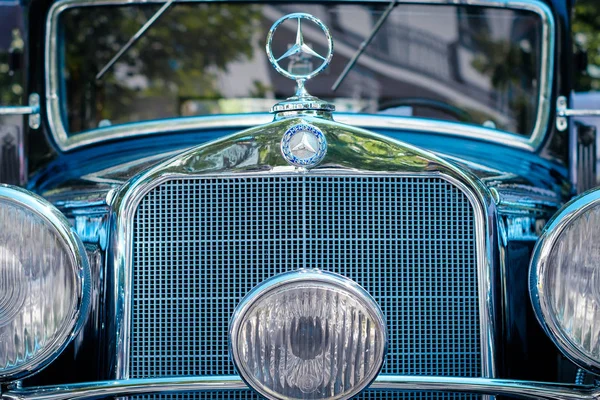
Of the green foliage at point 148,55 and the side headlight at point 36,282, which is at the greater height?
the green foliage at point 148,55

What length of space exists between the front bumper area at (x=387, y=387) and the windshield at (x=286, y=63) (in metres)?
1.27

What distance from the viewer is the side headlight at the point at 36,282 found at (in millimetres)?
2193

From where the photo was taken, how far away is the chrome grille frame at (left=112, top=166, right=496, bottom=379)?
2.32 m

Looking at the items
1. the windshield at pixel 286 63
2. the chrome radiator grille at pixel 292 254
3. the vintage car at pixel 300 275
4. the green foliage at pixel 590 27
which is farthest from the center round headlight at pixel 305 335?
the green foliage at pixel 590 27

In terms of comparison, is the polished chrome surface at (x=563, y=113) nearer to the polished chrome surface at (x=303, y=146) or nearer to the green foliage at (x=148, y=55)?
the green foliage at (x=148, y=55)

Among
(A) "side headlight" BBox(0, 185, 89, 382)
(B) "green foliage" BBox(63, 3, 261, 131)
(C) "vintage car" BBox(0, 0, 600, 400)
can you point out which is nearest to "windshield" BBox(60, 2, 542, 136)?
(B) "green foliage" BBox(63, 3, 261, 131)

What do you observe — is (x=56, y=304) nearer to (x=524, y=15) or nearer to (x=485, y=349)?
(x=485, y=349)

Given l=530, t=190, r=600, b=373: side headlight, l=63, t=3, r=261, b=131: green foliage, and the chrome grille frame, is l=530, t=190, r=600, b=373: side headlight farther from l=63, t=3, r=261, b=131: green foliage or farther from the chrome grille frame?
l=63, t=3, r=261, b=131: green foliage

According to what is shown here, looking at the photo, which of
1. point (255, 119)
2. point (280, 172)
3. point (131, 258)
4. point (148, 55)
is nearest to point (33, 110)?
point (148, 55)

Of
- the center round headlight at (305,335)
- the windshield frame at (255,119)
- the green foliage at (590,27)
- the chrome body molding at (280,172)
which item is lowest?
the center round headlight at (305,335)

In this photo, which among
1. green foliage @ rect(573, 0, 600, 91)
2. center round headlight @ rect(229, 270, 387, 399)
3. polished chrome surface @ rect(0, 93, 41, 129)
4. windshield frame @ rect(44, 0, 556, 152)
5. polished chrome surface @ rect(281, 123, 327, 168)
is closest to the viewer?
center round headlight @ rect(229, 270, 387, 399)

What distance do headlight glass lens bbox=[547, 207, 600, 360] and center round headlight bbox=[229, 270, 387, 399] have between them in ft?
1.37

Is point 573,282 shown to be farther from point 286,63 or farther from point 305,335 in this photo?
point 286,63

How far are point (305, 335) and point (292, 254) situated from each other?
24 cm
